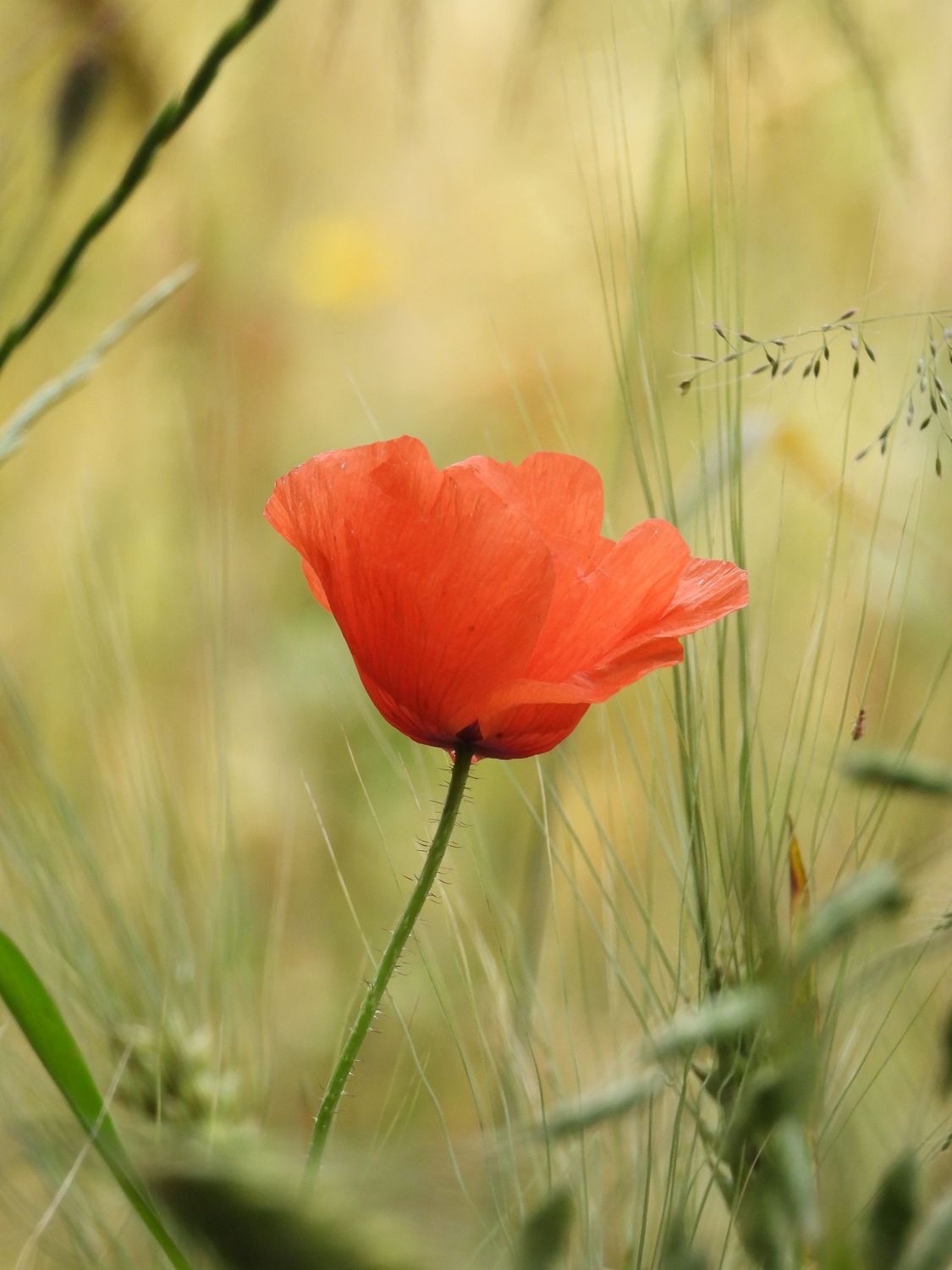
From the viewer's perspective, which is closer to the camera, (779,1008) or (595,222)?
(779,1008)

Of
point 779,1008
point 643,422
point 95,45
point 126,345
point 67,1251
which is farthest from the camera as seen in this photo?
point 126,345

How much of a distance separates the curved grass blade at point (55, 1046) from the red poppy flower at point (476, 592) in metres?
0.07

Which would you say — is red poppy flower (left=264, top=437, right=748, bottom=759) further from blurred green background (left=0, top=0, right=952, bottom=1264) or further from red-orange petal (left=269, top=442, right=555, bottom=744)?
blurred green background (left=0, top=0, right=952, bottom=1264)

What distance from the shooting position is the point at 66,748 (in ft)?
2.07

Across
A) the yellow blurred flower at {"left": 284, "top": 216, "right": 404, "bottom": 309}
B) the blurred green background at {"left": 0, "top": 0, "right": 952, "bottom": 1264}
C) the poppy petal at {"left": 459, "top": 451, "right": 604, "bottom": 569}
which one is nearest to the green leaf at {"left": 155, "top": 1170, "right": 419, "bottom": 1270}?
the poppy petal at {"left": 459, "top": 451, "right": 604, "bottom": 569}

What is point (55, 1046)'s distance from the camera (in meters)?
0.19

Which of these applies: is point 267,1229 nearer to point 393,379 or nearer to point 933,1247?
point 933,1247

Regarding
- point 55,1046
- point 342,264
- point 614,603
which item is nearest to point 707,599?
point 614,603

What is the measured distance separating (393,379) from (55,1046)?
0.59m

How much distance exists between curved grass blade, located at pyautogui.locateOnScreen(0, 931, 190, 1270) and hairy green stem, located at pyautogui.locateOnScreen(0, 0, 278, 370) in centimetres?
10

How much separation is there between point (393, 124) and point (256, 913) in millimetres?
463

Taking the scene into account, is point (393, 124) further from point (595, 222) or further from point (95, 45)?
point (95, 45)

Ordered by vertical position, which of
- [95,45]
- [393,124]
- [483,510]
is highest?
[393,124]

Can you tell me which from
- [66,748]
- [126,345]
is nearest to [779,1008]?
[66,748]
